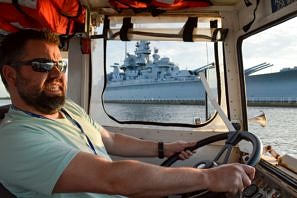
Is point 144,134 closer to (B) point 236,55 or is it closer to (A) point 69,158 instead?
(B) point 236,55

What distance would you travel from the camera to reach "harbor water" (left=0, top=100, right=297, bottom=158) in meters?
2.13

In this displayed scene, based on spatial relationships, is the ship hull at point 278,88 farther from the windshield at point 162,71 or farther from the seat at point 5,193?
the seat at point 5,193

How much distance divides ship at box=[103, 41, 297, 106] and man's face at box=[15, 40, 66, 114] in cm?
126

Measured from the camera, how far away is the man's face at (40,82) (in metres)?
1.65

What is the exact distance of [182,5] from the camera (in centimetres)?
256

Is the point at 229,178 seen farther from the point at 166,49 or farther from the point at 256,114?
the point at 166,49

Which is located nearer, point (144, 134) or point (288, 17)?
point (288, 17)

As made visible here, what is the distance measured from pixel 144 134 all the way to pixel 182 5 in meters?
1.11

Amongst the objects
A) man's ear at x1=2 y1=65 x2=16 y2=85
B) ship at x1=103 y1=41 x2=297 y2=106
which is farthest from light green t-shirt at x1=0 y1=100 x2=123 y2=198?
ship at x1=103 y1=41 x2=297 y2=106

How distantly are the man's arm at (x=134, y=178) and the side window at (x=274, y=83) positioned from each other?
93 cm

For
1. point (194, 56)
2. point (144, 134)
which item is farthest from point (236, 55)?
point (144, 134)

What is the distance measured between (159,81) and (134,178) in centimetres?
178

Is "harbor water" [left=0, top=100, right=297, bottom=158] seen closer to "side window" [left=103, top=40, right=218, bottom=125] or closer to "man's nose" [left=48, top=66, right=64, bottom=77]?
"side window" [left=103, top=40, right=218, bottom=125]

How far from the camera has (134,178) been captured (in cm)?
125
